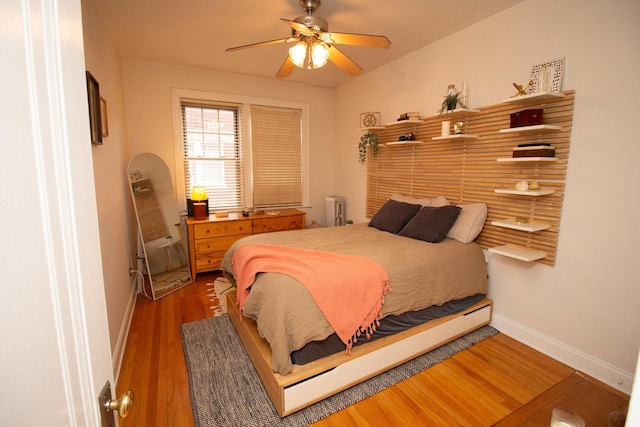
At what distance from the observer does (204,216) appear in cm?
382

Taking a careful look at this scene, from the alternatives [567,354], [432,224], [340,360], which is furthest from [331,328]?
[567,354]

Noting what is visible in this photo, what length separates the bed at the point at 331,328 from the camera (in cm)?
171

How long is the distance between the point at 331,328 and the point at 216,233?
2.43 metres

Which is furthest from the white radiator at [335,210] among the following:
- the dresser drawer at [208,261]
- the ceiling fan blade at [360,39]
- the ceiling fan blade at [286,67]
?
the ceiling fan blade at [360,39]

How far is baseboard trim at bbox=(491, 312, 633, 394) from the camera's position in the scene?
6.43ft

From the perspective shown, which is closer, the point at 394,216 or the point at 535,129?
the point at 535,129

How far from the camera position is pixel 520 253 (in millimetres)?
2332

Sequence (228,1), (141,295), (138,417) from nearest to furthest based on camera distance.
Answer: (138,417) < (228,1) < (141,295)

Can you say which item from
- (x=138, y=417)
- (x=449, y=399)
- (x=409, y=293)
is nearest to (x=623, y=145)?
(x=409, y=293)

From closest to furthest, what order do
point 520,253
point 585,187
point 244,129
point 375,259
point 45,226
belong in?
point 45,226 < point 585,187 < point 375,259 < point 520,253 < point 244,129

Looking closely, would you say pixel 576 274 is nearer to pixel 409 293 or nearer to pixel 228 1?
pixel 409 293

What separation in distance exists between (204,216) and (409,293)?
2.77m

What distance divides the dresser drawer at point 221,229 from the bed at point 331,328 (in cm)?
105

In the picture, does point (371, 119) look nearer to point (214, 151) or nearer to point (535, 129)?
point (535, 129)
